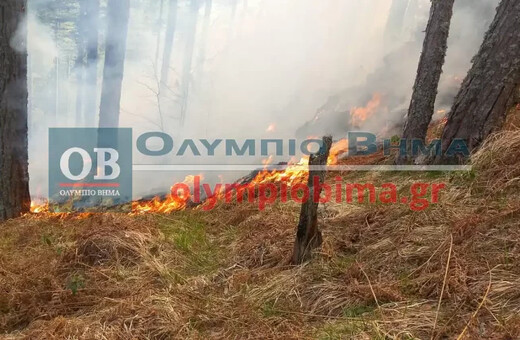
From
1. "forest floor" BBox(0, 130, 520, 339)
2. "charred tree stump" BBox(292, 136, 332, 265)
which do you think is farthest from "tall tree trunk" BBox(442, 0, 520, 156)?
"charred tree stump" BBox(292, 136, 332, 265)

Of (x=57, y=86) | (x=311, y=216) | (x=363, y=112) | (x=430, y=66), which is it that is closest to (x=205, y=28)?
(x=57, y=86)

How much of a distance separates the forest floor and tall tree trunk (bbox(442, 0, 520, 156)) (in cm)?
→ 47

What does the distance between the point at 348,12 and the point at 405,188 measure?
1353 cm

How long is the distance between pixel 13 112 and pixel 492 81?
22.8 feet

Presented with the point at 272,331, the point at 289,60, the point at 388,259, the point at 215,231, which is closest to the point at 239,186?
the point at 215,231

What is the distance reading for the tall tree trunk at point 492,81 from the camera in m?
5.03

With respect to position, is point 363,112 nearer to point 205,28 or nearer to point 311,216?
point 311,216

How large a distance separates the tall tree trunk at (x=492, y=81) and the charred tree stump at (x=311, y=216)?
2.51m

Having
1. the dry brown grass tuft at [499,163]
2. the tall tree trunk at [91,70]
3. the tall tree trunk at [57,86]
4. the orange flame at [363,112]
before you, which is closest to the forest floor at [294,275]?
the dry brown grass tuft at [499,163]

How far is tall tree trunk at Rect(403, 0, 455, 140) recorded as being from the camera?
21.4 ft

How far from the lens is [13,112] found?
6.89 metres

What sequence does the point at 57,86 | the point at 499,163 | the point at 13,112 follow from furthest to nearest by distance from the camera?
1. the point at 57,86
2. the point at 13,112
3. the point at 499,163

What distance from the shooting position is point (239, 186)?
8.48 metres

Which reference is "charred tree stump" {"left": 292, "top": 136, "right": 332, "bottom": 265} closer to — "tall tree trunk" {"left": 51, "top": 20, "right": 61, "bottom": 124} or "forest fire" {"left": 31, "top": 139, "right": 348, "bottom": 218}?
"forest fire" {"left": 31, "top": 139, "right": 348, "bottom": 218}
